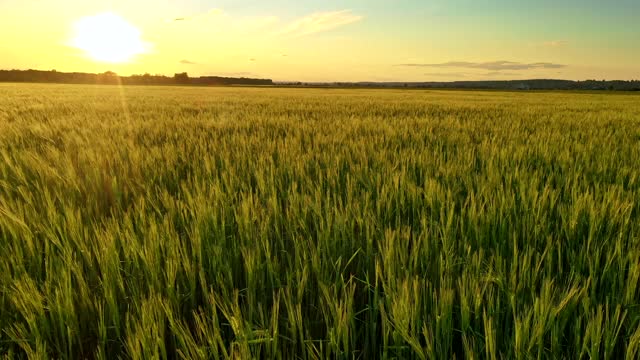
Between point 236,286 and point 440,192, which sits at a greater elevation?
point 440,192

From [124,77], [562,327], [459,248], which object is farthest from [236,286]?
[124,77]

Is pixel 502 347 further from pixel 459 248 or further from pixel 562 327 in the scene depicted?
pixel 459 248

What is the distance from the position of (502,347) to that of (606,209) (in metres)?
0.96

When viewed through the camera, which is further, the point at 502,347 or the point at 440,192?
the point at 440,192

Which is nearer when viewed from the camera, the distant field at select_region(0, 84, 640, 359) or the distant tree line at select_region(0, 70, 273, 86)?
the distant field at select_region(0, 84, 640, 359)

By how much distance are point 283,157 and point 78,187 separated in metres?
1.19

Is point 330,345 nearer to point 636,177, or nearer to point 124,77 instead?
point 636,177

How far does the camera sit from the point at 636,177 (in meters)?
2.20

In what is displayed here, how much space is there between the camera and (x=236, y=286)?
1073 mm

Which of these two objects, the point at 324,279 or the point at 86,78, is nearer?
the point at 324,279

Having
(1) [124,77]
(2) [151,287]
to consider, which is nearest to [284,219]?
(2) [151,287]

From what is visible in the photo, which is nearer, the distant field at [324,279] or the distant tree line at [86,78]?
the distant field at [324,279]

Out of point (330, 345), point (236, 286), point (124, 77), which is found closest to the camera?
point (330, 345)

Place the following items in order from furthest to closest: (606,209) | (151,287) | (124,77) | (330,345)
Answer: (124,77)
(606,209)
(151,287)
(330,345)
